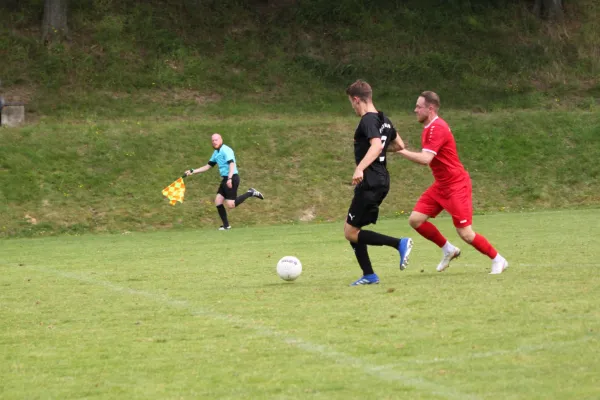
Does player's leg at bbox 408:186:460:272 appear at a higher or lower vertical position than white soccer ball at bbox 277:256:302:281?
higher

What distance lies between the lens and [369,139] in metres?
10.2

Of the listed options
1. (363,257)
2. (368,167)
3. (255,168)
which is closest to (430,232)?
(363,257)

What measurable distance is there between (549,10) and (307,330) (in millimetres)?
35685

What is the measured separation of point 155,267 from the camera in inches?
555

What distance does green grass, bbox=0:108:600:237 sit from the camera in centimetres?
2503

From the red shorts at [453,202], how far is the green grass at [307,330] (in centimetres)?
66

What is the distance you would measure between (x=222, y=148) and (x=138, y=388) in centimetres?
1725

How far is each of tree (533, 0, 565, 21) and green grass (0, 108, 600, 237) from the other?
31.7ft

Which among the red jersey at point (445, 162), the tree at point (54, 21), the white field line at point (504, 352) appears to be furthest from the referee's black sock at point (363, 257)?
the tree at point (54, 21)

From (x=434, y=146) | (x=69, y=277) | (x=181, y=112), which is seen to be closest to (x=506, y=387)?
(x=434, y=146)

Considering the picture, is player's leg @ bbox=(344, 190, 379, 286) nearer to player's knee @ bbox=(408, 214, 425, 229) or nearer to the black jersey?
the black jersey

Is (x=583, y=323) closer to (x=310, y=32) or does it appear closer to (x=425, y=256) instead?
(x=425, y=256)

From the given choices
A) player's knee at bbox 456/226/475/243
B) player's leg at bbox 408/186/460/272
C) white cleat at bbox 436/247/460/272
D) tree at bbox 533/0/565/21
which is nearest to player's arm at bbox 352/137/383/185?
player's leg at bbox 408/186/460/272

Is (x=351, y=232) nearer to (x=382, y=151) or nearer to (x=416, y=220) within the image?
(x=382, y=151)
